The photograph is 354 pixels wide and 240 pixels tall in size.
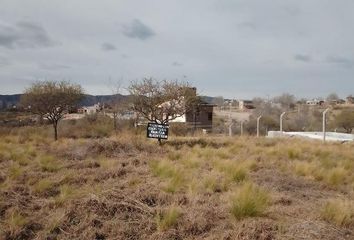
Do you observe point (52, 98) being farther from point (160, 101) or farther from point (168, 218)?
point (168, 218)

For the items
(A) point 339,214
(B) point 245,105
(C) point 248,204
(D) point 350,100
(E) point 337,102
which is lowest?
(A) point 339,214

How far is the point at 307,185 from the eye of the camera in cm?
1123

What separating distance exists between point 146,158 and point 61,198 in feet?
22.9

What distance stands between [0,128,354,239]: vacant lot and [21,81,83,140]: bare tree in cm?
1531

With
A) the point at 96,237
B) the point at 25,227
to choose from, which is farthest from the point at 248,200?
the point at 25,227

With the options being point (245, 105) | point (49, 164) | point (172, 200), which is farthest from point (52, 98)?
point (245, 105)

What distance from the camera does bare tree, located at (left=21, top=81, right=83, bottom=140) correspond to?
3014 centimetres

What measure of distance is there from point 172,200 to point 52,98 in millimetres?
23995

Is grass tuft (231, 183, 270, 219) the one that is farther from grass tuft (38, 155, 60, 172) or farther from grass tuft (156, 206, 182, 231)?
grass tuft (38, 155, 60, 172)

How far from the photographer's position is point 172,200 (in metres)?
8.41

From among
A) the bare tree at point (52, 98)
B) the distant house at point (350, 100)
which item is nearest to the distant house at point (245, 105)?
the distant house at point (350, 100)

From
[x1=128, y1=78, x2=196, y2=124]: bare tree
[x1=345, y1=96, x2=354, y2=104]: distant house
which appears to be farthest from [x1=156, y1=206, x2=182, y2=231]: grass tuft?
[x1=345, y1=96, x2=354, y2=104]: distant house

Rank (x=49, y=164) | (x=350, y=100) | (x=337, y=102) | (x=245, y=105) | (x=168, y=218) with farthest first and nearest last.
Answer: (x=245, y=105), (x=337, y=102), (x=350, y=100), (x=49, y=164), (x=168, y=218)

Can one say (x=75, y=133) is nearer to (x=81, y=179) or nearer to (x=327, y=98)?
(x=81, y=179)
